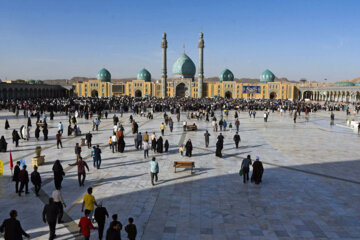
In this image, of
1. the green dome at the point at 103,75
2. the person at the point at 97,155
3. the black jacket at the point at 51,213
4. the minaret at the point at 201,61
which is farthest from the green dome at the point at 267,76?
the black jacket at the point at 51,213

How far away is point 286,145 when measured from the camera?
15.0 m

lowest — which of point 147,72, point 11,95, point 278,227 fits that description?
point 278,227

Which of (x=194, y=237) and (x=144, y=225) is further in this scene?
(x=144, y=225)

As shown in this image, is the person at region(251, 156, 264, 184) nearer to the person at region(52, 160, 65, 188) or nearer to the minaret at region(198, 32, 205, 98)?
the person at region(52, 160, 65, 188)

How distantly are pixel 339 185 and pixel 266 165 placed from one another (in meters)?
2.79

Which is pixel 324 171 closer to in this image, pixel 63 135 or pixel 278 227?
pixel 278 227

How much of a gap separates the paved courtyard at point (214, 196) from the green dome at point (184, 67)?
64.9m

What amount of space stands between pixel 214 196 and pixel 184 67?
231 feet

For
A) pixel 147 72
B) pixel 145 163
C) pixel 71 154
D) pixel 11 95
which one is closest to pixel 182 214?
pixel 145 163

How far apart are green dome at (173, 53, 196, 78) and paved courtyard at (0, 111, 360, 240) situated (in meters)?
64.9

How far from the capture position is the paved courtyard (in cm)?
598

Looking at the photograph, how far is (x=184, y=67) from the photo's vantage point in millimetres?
76250

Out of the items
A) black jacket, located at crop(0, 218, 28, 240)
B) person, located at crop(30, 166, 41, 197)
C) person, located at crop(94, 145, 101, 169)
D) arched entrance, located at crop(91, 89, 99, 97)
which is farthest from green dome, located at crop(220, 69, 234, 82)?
black jacket, located at crop(0, 218, 28, 240)

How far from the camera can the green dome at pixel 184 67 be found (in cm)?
7638
